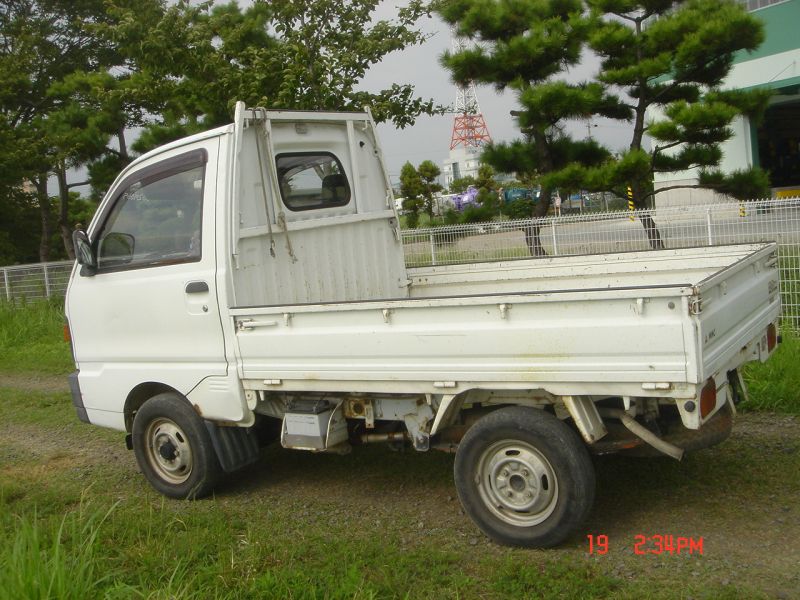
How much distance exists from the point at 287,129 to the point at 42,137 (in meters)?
12.8

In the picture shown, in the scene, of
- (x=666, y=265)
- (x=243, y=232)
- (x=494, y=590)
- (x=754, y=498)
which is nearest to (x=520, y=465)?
(x=494, y=590)

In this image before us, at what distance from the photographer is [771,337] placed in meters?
5.04

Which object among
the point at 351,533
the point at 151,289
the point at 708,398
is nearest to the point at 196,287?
the point at 151,289

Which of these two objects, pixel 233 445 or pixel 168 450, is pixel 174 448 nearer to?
pixel 168 450

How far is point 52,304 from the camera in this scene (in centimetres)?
1536

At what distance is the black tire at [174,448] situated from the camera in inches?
209

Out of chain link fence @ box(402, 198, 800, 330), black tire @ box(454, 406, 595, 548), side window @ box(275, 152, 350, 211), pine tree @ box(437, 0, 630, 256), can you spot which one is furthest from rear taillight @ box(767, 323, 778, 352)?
pine tree @ box(437, 0, 630, 256)

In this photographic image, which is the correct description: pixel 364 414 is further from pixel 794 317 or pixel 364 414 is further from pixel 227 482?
pixel 794 317

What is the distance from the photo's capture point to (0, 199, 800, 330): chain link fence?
311 inches

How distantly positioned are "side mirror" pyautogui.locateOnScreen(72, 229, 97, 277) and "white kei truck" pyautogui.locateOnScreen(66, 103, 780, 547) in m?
0.02

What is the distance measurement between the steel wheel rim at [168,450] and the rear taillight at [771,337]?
376cm

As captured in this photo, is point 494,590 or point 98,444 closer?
point 494,590

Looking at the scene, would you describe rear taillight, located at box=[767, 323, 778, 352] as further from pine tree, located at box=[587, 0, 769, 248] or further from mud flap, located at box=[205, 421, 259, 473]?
pine tree, located at box=[587, 0, 769, 248]

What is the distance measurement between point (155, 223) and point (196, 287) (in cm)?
70
